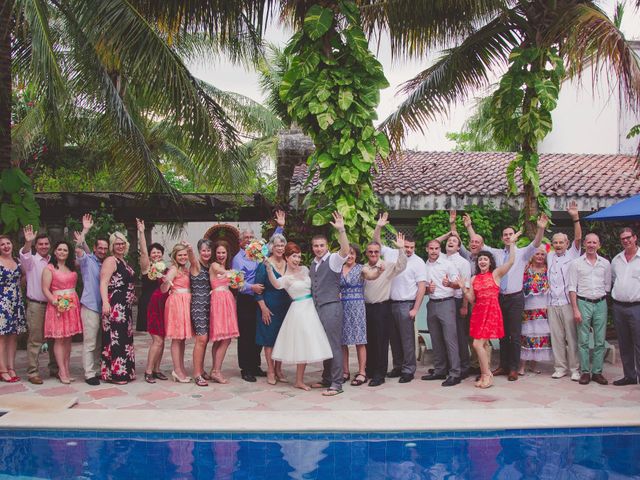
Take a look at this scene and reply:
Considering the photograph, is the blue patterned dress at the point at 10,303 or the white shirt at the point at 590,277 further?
the white shirt at the point at 590,277

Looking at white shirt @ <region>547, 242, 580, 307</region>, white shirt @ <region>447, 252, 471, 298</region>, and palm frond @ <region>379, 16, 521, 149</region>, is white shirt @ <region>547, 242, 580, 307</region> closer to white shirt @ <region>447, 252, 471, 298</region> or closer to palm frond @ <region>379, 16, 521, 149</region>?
white shirt @ <region>447, 252, 471, 298</region>

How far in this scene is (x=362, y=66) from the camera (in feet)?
27.6

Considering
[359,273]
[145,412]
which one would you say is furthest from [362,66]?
[145,412]

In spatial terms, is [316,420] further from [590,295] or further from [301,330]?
[590,295]

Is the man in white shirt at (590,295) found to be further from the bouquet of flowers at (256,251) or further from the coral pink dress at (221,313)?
the coral pink dress at (221,313)

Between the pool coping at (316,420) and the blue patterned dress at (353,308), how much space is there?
4.08 feet

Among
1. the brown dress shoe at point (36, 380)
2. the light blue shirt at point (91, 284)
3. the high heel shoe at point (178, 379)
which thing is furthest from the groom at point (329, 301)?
the brown dress shoe at point (36, 380)

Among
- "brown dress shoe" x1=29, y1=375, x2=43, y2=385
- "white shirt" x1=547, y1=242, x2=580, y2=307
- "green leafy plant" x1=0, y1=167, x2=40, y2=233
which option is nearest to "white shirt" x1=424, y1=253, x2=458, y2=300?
"white shirt" x1=547, y1=242, x2=580, y2=307

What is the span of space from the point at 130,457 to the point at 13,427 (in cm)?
127

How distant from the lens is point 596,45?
324 inches

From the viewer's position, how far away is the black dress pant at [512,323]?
7.59 metres

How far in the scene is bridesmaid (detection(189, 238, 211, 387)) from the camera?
295 inches

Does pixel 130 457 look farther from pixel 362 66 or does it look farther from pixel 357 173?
pixel 362 66

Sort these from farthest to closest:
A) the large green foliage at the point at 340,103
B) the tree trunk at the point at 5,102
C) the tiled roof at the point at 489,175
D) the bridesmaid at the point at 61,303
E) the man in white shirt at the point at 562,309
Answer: the tiled roof at the point at 489,175 < the tree trunk at the point at 5,102 < the large green foliage at the point at 340,103 < the man in white shirt at the point at 562,309 < the bridesmaid at the point at 61,303
